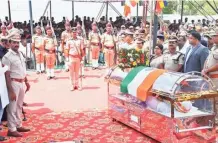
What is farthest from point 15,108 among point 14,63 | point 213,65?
point 213,65

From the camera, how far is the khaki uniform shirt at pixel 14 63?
4957 mm

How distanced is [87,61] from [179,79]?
8.09 m

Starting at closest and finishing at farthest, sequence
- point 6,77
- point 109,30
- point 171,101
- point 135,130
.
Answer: point 171,101, point 6,77, point 135,130, point 109,30

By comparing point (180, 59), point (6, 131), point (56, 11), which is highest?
point (56, 11)

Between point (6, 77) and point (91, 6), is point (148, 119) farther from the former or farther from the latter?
point (91, 6)

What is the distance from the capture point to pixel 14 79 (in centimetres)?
506

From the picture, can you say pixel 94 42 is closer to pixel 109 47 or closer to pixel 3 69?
pixel 109 47

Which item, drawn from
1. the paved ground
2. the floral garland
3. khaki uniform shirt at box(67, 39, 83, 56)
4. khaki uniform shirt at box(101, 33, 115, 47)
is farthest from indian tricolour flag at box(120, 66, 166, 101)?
khaki uniform shirt at box(101, 33, 115, 47)

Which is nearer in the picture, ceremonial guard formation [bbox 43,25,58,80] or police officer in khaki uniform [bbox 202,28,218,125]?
police officer in khaki uniform [bbox 202,28,218,125]

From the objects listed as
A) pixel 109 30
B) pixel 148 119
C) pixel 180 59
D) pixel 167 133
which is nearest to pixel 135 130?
pixel 148 119

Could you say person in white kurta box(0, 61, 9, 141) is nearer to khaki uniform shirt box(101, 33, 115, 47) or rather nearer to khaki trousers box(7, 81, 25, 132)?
khaki trousers box(7, 81, 25, 132)

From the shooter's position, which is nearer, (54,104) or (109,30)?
(54,104)

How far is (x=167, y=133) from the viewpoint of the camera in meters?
4.58

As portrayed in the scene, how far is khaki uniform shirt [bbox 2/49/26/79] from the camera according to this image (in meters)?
4.96
